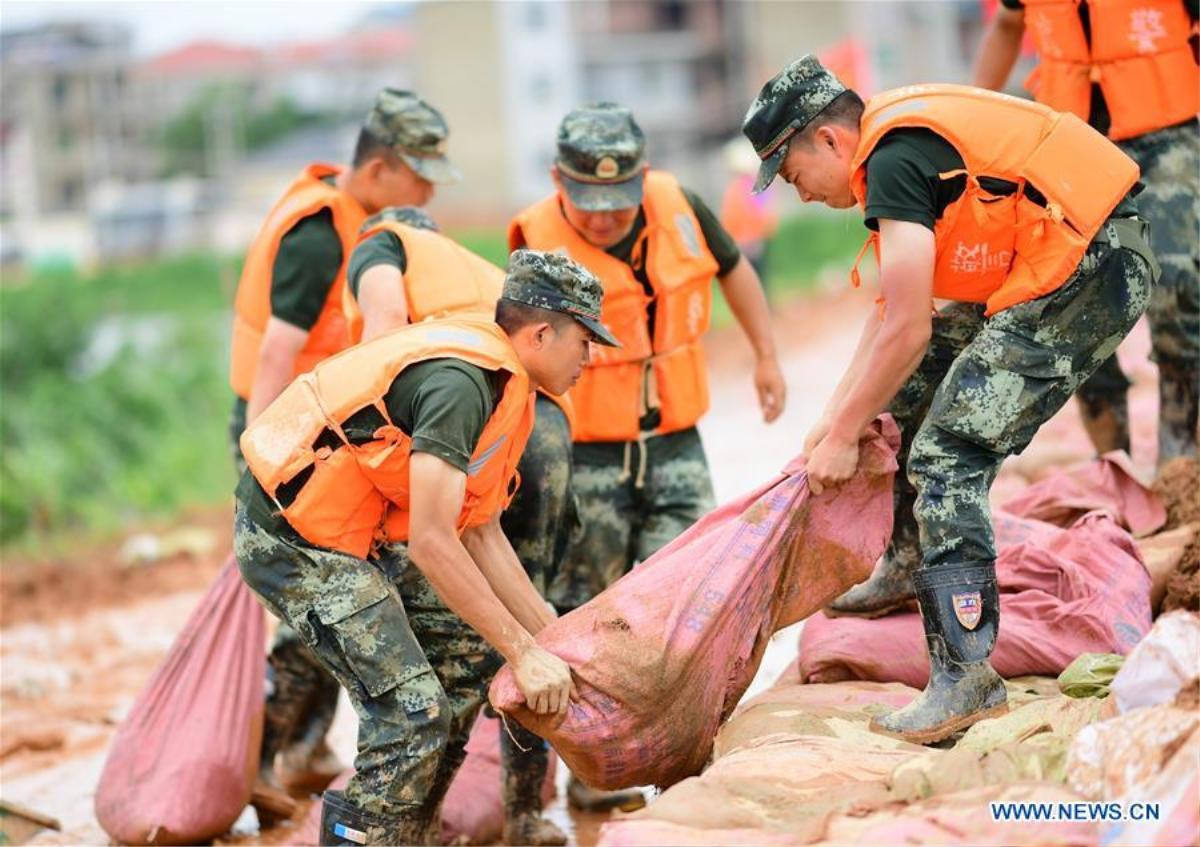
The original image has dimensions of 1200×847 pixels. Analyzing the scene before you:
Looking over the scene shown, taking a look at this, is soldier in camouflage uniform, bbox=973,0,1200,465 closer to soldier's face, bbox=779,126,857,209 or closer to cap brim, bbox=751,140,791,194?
soldier's face, bbox=779,126,857,209

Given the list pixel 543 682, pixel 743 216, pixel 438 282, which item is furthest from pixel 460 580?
pixel 743 216

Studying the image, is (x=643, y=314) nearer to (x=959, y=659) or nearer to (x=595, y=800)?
(x=595, y=800)

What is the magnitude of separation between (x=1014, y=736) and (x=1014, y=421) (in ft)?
2.66

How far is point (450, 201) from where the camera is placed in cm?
5153

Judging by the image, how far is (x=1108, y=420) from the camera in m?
5.94

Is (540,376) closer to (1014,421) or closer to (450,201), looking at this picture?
(1014,421)

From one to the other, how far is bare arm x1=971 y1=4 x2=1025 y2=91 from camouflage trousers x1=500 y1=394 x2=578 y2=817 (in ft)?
6.91

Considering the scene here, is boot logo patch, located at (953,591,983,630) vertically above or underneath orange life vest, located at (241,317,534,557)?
underneath

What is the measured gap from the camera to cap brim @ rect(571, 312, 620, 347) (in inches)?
169

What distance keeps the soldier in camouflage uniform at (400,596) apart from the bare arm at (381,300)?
1.97 feet

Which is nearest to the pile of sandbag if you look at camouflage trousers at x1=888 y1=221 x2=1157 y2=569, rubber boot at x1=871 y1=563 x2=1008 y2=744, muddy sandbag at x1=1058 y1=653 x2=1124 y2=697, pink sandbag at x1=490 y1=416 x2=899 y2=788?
muddy sandbag at x1=1058 y1=653 x2=1124 y2=697

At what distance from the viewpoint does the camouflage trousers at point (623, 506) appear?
554 cm

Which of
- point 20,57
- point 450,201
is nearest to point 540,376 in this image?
point 450,201

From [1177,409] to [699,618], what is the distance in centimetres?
230
